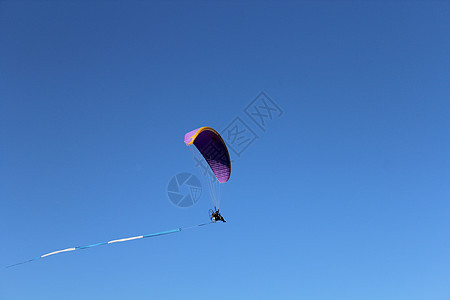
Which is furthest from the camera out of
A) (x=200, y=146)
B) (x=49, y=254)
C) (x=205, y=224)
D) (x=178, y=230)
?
(x=200, y=146)

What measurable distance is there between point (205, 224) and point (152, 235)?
16.2ft

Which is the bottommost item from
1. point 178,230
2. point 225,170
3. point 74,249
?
point 178,230

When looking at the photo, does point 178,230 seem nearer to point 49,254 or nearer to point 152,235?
point 152,235

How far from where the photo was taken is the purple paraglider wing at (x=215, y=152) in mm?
29094

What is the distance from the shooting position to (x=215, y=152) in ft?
100

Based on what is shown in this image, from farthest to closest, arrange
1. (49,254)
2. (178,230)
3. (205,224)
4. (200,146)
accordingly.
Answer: (200,146) < (205,224) < (178,230) < (49,254)

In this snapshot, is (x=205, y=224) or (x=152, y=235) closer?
(x=152, y=235)

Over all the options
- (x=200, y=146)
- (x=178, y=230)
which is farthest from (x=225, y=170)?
(x=178, y=230)

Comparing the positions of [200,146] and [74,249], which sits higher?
[200,146]

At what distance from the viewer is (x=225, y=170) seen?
31094 mm

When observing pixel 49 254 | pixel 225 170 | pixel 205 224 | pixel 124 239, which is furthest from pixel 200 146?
pixel 49 254

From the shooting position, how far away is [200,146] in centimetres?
2988

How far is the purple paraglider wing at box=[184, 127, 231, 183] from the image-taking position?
1145 inches

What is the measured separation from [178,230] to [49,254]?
7691mm
